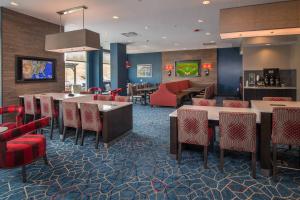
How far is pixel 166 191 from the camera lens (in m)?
2.66

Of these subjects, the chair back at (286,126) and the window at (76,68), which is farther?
the window at (76,68)

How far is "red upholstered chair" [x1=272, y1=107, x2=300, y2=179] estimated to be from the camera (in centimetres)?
273

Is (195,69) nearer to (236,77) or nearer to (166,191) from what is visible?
(236,77)

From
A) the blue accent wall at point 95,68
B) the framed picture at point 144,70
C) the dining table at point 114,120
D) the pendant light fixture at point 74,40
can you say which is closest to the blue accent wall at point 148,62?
the framed picture at point 144,70

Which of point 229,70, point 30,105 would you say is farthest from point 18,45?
point 229,70

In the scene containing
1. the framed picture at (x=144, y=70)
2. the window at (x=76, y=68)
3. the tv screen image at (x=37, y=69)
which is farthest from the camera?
the framed picture at (x=144, y=70)

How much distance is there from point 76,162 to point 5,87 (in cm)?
359

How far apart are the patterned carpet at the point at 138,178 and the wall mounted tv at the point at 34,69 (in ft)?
10.1

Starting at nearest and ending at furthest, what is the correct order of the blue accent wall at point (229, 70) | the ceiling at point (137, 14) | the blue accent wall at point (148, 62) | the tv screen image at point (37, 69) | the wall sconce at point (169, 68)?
1. the ceiling at point (137, 14)
2. the tv screen image at point (37, 69)
3. the blue accent wall at point (229, 70)
4. the wall sconce at point (169, 68)
5. the blue accent wall at point (148, 62)

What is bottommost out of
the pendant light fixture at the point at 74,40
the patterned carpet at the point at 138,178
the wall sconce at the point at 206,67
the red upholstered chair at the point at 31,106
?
the patterned carpet at the point at 138,178

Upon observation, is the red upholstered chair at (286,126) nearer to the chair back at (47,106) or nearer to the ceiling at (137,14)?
the ceiling at (137,14)

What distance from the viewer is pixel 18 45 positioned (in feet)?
19.4

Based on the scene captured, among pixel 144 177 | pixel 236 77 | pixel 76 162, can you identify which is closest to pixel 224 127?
pixel 144 177

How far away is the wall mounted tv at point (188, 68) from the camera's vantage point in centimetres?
1448
